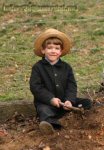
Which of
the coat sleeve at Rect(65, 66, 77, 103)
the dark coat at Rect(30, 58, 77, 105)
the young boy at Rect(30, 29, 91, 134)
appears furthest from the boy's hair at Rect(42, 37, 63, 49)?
the coat sleeve at Rect(65, 66, 77, 103)

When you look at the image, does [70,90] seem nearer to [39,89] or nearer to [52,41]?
[39,89]

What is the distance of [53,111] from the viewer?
551cm

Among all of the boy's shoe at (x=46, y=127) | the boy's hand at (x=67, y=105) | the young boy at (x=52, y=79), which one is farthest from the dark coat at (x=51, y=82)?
the boy's shoe at (x=46, y=127)

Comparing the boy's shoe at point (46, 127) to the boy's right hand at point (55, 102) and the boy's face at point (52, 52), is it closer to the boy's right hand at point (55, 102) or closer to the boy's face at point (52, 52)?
the boy's right hand at point (55, 102)

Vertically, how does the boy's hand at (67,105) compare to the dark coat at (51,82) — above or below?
below

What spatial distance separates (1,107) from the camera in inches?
230

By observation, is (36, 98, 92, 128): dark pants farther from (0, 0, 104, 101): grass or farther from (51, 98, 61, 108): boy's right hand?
(0, 0, 104, 101): grass

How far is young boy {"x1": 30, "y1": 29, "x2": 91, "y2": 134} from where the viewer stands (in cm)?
550

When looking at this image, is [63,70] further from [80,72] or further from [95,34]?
[95,34]

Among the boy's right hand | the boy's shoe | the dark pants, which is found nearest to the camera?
the boy's shoe

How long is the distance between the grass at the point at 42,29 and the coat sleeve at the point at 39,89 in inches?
31.9

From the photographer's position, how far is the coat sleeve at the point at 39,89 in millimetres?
5477

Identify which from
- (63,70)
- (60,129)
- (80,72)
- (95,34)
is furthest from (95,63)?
(60,129)

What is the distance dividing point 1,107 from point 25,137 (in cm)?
74
